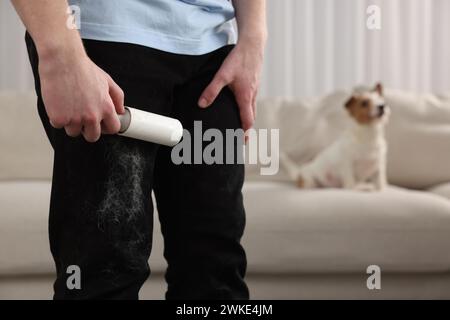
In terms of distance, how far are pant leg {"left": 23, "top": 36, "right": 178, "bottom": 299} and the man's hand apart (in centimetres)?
10

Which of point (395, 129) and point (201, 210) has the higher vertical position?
point (395, 129)

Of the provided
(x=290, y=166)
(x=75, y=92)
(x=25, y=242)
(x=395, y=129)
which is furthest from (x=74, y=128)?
(x=395, y=129)

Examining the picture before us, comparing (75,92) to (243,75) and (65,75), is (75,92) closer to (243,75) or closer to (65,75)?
(65,75)

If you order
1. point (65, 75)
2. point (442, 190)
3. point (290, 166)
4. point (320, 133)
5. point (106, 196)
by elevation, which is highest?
point (320, 133)

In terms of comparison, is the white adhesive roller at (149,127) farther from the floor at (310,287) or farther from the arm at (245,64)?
the floor at (310,287)

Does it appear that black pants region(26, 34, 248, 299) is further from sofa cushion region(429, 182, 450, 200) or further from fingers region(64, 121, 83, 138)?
sofa cushion region(429, 182, 450, 200)

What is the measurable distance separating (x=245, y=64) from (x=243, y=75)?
2 cm

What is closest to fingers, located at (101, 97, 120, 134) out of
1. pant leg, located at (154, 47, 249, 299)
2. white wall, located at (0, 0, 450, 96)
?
pant leg, located at (154, 47, 249, 299)

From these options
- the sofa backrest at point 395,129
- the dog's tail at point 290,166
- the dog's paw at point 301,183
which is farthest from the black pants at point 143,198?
the sofa backrest at point 395,129

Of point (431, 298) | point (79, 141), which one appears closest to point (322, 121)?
point (431, 298)

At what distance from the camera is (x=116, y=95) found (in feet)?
2.23

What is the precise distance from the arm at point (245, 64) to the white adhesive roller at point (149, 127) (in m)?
0.07

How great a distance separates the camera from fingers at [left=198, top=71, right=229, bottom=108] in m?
0.77
